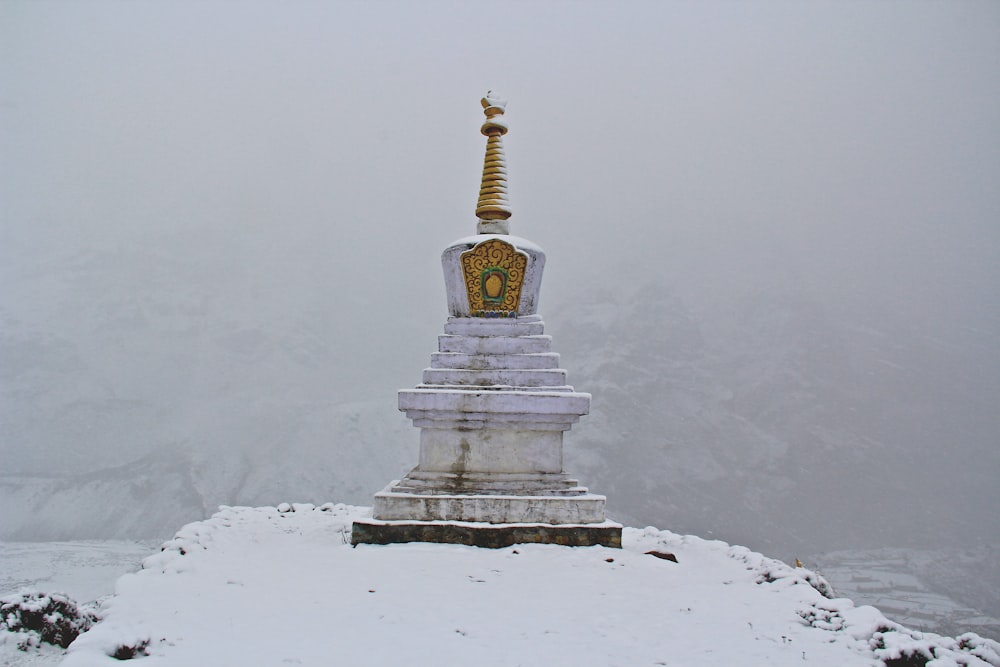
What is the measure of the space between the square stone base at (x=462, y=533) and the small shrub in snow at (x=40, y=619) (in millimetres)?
1685

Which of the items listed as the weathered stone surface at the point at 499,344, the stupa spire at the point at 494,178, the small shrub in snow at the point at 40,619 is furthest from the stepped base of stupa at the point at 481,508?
the stupa spire at the point at 494,178

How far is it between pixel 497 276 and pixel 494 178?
3.48 ft

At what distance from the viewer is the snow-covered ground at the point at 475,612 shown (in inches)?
103

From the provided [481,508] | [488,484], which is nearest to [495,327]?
[488,484]

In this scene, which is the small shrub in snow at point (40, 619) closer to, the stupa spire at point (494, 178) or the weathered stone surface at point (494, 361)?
the weathered stone surface at point (494, 361)

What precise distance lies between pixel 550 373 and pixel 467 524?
4.71ft

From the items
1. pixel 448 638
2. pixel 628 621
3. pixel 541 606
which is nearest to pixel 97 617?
pixel 448 638

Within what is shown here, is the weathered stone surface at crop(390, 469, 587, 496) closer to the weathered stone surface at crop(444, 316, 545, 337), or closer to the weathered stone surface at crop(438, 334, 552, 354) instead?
the weathered stone surface at crop(438, 334, 552, 354)

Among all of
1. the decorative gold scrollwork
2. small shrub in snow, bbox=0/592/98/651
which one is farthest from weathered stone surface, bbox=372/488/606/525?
small shrub in snow, bbox=0/592/98/651

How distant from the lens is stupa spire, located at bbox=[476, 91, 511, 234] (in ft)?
19.8

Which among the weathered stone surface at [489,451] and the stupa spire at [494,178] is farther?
the stupa spire at [494,178]

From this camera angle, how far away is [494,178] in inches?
241

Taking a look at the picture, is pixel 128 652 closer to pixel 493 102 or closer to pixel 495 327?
pixel 495 327

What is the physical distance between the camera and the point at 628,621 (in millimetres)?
3104
